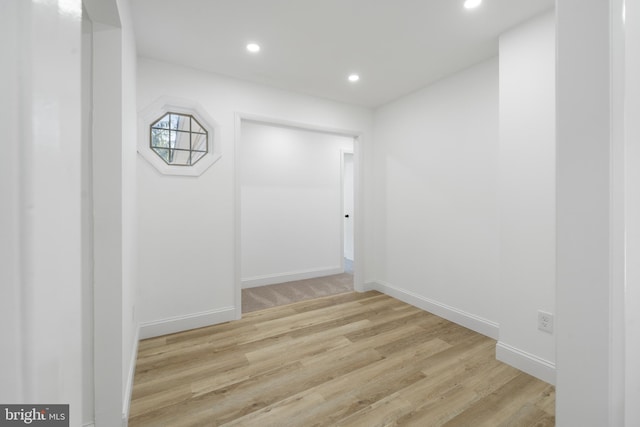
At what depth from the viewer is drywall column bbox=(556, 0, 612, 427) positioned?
0.76 meters

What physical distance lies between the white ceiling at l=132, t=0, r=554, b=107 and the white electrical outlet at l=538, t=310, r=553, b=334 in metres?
2.09

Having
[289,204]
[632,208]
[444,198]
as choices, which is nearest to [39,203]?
[632,208]

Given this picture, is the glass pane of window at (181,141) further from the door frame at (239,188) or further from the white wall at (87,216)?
the white wall at (87,216)

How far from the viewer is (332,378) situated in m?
1.83

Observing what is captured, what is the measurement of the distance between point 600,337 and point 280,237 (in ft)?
12.4

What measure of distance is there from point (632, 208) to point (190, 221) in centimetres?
Answer: 285

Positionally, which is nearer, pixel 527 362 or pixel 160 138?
pixel 527 362

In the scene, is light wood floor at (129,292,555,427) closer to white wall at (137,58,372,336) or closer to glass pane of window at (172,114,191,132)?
white wall at (137,58,372,336)

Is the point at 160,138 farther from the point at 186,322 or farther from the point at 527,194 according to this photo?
the point at 527,194

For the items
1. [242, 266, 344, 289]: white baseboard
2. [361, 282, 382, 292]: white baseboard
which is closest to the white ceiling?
[361, 282, 382, 292]: white baseboard

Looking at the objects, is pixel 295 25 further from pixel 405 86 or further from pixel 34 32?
pixel 34 32

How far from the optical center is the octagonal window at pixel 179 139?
2486 mm

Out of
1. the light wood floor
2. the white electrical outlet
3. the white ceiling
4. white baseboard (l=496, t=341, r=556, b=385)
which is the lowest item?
the light wood floor

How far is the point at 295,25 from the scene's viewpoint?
199 cm
